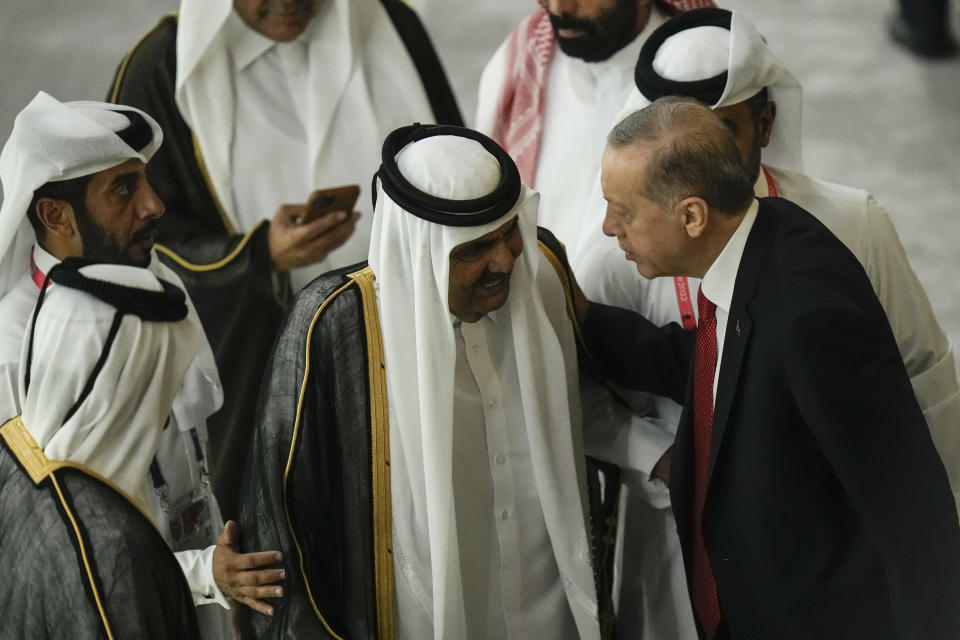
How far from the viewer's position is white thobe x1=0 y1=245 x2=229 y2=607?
2.58 metres

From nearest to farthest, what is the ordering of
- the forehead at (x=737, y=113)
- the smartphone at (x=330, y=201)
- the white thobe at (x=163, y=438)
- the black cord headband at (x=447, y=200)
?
the black cord headband at (x=447, y=200)
the white thobe at (x=163, y=438)
the forehead at (x=737, y=113)
the smartphone at (x=330, y=201)

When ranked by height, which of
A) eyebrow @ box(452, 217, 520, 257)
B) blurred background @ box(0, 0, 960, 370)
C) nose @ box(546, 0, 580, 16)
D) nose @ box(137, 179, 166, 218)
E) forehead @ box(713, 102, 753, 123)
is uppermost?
nose @ box(546, 0, 580, 16)

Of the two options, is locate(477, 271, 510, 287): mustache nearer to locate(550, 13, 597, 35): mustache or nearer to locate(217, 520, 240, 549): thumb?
locate(217, 520, 240, 549): thumb

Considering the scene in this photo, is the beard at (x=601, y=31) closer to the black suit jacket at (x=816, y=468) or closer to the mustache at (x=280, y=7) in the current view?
the mustache at (x=280, y=7)

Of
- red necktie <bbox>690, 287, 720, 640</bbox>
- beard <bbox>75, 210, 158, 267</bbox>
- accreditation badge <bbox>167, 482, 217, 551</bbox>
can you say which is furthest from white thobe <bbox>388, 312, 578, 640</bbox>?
beard <bbox>75, 210, 158, 267</bbox>

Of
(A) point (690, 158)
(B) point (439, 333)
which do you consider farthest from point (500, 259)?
(A) point (690, 158)

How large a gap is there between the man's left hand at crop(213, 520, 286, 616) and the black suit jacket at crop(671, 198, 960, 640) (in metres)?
0.86

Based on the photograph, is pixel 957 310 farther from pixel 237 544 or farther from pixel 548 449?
pixel 237 544

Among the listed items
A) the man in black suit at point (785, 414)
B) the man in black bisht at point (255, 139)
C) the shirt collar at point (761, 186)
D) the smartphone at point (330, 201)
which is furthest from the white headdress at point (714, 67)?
the man in black bisht at point (255, 139)

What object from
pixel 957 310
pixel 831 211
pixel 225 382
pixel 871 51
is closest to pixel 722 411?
pixel 831 211

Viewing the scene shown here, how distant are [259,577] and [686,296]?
3.89ft

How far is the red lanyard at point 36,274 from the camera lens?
8.67 ft

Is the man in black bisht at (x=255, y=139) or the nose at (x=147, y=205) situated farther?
the man in black bisht at (x=255, y=139)

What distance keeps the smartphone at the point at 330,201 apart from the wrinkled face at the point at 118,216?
2.58 feet
